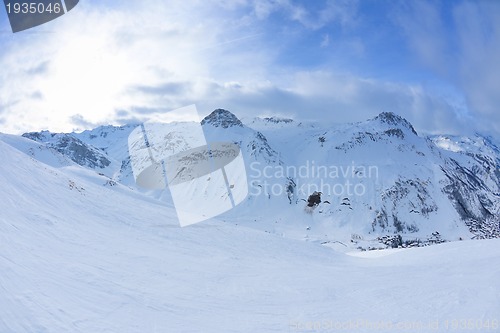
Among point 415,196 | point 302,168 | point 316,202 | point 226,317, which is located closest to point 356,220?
point 316,202

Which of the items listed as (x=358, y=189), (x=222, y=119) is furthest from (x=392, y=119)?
(x=222, y=119)

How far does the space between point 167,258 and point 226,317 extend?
616cm

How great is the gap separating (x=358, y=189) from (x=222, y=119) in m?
80.0

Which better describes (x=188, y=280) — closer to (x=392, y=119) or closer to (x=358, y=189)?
(x=358, y=189)

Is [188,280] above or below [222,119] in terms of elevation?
above

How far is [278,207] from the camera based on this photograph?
129875 millimetres

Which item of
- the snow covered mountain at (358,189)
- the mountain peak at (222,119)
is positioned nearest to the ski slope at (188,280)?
the snow covered mountain at (358,189)

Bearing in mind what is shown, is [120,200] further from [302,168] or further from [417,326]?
[302,168]

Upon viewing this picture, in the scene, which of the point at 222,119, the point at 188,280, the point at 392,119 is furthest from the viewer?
the point at 222,119

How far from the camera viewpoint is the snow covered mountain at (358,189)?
382 feet

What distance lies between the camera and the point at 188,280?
41.9 feet

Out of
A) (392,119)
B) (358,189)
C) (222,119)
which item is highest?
(222,119)

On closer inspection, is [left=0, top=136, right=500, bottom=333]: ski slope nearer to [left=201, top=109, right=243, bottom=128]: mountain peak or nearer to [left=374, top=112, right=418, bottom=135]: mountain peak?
[left=201, top=109, right=243, bottom=128]: mountain peak

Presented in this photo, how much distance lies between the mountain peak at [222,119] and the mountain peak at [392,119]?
71.9m
